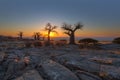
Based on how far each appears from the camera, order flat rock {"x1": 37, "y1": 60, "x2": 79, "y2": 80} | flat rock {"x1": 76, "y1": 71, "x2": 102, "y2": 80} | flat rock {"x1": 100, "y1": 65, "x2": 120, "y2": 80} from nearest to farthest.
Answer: flat rock {"x1": 37, "y1": 60, "x2": 79, "y2": 80} < flat rock {"x1": 76, "y1": 71, "x2": 102, "y2": 80} < flat rock {"x1": 100, "y1": 65, "x2": 120, "y2": 80}

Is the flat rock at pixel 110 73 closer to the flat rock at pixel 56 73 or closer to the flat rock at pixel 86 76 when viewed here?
the flat rock at pixel 86 76

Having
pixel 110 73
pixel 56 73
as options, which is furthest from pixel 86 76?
pixel 56 73

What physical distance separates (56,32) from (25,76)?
3798 cm

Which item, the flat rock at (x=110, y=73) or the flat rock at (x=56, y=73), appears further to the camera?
the flat rock at (x=110, y=73)

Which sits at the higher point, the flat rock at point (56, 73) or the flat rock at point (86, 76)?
the flat rock at point (56, 73)

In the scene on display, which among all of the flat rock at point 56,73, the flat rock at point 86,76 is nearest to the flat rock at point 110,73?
the flat rock at point 86,76

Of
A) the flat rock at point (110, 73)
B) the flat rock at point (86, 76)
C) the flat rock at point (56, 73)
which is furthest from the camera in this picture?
the flat rock at point (110, 73)

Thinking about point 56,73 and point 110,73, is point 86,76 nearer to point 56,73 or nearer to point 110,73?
point 110,73

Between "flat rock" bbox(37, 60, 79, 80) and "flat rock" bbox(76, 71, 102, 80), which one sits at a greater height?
"flat rock" bbox(37, 60, 79, 80)

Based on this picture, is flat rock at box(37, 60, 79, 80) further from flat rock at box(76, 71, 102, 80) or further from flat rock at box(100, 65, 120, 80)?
flat rock at box(100, 65, 120, 80)

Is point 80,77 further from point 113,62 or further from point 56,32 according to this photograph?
point 56,32

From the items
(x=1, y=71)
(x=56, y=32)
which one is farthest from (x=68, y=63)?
(x=56, y=32)

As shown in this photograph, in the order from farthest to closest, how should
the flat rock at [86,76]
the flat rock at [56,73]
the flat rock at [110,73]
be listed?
1. the flat rock at [110,73]
2. the flat rock at [86,76]
3. the flat rock at [56,73]

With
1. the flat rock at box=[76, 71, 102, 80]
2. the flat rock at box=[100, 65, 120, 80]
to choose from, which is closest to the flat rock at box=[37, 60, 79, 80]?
the flat rock at box=[76, 71, 102, 80]
